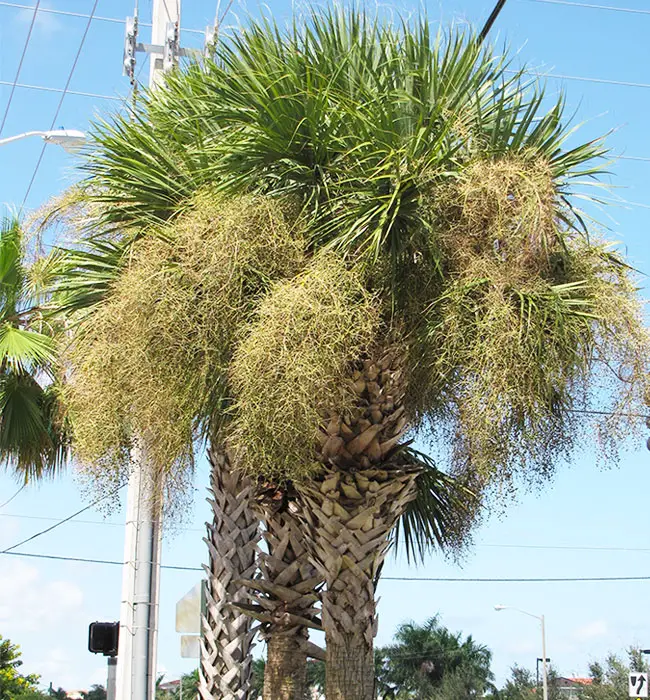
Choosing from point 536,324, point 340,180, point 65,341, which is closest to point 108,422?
point 65,341

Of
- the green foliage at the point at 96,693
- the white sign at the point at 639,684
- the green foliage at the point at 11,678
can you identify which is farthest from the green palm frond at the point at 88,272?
the green foliage at the point at 96,693

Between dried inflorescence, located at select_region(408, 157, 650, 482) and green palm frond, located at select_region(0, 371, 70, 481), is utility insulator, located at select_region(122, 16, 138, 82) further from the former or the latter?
dried inflorescence, located at select_region(408, 157, 650, 482)

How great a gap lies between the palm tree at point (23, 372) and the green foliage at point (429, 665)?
4732 centimetres

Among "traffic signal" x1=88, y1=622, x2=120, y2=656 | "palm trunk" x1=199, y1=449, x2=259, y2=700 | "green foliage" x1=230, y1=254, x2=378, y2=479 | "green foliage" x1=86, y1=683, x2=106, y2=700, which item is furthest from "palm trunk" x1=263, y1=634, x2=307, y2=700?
"green foliage" x1=86, y1=683, x2=106, y2=700

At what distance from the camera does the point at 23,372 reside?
12.5 meters

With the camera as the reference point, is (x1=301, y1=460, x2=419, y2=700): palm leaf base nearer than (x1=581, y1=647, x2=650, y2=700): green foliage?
Yes

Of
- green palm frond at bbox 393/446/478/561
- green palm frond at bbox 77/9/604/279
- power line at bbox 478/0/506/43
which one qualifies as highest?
power line at bbox 478/0/506/43

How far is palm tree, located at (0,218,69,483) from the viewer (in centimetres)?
1238

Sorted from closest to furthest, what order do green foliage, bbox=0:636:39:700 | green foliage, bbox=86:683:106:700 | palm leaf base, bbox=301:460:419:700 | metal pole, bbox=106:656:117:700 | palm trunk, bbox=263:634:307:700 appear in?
palm leaf base, bbox=301:460:419:700
palm trunk, bbox=263:634:307:700
metal pole, bbox=106:656:117:700
green foliage, bbox=0:636:39:700
green foliage, bbox=86:683:106:700

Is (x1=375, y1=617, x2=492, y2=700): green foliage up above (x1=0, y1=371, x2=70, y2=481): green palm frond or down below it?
below

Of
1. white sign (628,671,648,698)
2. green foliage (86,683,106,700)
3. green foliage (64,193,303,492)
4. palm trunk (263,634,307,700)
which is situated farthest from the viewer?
green foliage (86,683,106,700)

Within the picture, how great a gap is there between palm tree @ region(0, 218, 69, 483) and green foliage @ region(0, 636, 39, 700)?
2532cm

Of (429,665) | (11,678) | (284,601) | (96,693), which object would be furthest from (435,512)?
(96,693)

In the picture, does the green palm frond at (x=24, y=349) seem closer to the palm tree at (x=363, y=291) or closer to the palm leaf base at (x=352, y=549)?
the palm tree at (x=363, y=291)
